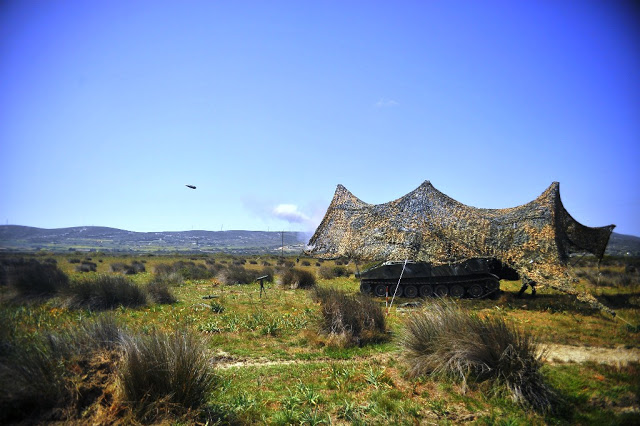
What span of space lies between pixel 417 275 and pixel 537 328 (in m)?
7.68

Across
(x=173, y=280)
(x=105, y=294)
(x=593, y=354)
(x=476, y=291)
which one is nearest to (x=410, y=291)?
(x=476, y=291)

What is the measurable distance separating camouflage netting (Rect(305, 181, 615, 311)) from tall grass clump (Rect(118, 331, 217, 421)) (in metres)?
12.9

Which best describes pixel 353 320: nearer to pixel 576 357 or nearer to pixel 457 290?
pixel 576 357

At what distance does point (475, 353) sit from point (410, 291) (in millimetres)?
12961

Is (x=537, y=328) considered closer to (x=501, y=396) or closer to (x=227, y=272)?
(x=501, y=396)

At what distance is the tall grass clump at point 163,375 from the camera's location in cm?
463

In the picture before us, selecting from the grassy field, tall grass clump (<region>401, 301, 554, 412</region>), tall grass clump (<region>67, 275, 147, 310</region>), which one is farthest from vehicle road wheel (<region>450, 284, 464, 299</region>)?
tall grass clump (<region>67, 275, 147, 310</region>)

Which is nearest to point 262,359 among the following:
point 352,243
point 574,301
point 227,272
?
point 352,243

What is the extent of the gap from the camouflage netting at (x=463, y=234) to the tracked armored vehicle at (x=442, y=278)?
1150mm

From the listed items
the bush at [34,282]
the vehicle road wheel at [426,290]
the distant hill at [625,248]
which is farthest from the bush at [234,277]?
the distant hill at [625,248]

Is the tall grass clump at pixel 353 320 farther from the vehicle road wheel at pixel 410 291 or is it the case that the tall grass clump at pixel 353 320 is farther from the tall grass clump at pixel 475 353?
the vehicle road wheel at pixel 410 291

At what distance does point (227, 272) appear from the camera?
25.9m

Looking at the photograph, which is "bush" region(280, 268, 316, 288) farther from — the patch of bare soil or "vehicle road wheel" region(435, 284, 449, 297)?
the patch of bare soil

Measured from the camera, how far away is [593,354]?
873cm
